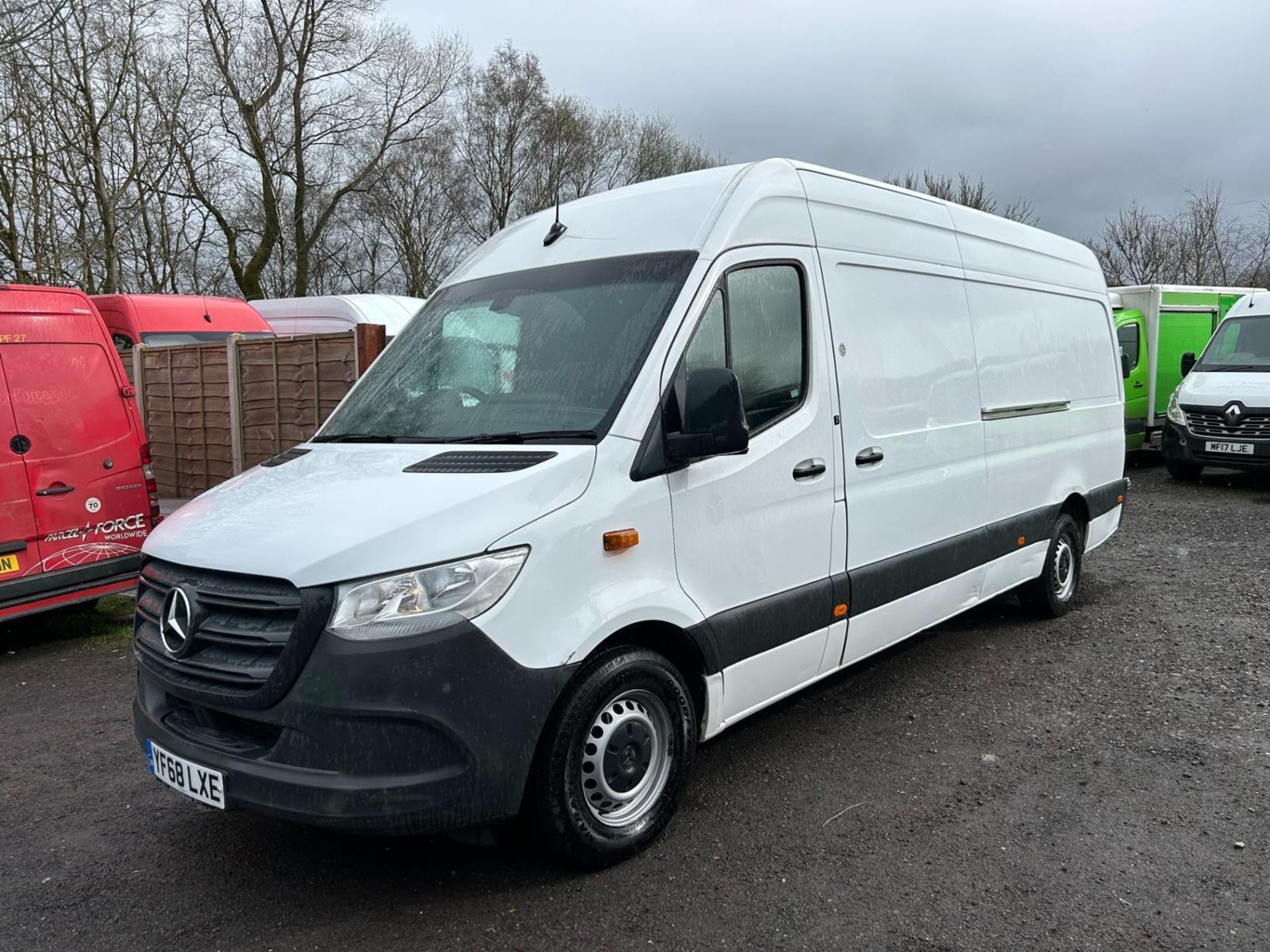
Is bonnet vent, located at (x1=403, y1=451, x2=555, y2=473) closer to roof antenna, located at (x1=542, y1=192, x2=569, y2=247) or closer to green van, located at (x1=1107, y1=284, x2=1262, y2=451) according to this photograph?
roof antenna, located at (x1=542, y1=192, x2=569, y2=247)

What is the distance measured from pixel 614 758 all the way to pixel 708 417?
4.04ft

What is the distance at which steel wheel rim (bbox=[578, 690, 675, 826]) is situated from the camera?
3.28 meters

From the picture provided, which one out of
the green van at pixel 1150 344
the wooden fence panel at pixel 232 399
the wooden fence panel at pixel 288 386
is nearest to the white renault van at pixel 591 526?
the wooden fence panel at pixel 288 386

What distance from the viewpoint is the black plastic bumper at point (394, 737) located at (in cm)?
279

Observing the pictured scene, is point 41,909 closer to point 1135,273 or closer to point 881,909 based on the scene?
point 881,909

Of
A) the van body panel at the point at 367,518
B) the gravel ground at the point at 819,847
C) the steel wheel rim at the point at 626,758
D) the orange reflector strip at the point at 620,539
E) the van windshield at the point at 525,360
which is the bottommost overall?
the gravel ground at the point at 819,847

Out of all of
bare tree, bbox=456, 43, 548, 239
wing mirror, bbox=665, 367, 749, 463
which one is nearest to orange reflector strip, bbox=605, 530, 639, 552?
wing mirror, bbox=665, 367, 749, 463

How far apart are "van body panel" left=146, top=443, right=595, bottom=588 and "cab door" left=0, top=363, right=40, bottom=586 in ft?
10.3

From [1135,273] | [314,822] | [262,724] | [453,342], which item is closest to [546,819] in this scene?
[314,822]

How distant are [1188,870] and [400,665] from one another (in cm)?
278

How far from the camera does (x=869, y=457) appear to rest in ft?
14.2

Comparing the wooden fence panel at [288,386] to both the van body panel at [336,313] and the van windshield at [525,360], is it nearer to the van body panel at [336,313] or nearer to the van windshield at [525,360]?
the van body panel at [336,313]

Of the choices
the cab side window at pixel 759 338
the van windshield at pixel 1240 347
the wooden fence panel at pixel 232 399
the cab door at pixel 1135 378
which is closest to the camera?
the cab side window at pixel 759 338

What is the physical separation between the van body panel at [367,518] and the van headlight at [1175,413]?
1216 cm
